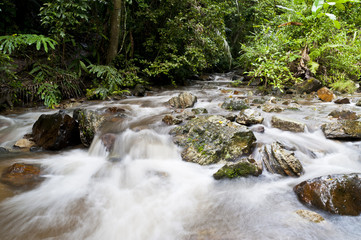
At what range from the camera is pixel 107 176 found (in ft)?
9.38

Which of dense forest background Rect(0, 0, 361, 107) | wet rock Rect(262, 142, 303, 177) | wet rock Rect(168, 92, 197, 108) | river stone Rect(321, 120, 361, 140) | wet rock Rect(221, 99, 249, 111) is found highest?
dense forest background Rect(0, 0, 361, 107)

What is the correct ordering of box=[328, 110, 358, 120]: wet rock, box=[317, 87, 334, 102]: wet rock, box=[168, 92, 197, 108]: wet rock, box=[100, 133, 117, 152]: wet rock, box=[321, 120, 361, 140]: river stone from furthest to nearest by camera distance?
box=[317, 87, 334, 102]: wet rock < box=[168, 92, 197, 108]: wet rock < box=[328, 110, 358, 120]: wet rock < box=[100, 133, 117, 152]: wet rock < box=[321, 120, 361, 140]: river stone

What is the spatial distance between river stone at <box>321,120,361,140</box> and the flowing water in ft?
0.41

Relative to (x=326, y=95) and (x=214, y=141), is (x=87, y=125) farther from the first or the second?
(x=326, y=95)

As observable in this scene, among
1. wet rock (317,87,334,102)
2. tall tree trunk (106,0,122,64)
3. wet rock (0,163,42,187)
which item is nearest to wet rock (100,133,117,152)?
wet rock (0,163,42,187)

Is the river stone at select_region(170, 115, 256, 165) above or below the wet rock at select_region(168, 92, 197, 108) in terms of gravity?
below

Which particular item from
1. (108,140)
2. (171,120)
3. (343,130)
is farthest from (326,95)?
(108,140)

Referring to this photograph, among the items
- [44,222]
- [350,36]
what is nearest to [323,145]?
[44,222]

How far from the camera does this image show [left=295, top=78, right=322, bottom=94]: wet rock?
6.74 m

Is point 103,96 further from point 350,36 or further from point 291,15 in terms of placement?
point 350,36

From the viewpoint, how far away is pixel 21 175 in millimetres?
2646

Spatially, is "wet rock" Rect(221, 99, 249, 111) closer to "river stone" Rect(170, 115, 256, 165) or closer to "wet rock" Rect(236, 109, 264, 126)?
"wet rock" Rect(236, 109, 264, 126)

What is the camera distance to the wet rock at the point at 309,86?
265 inches

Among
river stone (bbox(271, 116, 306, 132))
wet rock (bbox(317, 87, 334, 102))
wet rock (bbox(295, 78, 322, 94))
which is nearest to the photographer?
river stone (bbox(271, 116, 306, 132))
